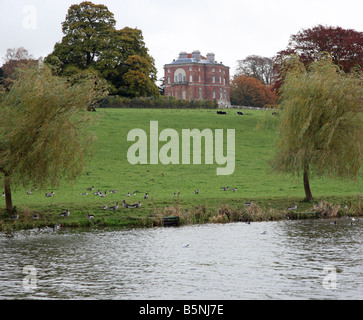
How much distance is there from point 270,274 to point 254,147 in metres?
44.1

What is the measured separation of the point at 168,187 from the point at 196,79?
102 meters

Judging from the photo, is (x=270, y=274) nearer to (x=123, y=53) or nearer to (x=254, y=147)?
(x=254, y=147)

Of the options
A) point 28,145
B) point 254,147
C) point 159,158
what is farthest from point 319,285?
point 254,147

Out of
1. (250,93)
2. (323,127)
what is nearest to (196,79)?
(250,93)

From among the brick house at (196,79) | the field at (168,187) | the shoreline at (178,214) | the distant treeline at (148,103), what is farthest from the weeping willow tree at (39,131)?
the brick house at (196,79)

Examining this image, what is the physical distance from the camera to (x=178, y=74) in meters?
143

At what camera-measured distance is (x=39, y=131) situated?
31203 mm

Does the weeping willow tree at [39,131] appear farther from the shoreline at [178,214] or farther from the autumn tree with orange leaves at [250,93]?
the autumn tree with orange leaves at [250,93]

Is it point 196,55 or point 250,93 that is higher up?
point 196,55

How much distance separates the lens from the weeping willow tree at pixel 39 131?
3081cm

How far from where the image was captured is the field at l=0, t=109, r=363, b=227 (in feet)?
114

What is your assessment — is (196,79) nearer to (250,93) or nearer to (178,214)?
(250,93)

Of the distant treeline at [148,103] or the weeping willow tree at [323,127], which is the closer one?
the weeping willow tree at [323,127]

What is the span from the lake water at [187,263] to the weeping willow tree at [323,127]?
647 centimetres
